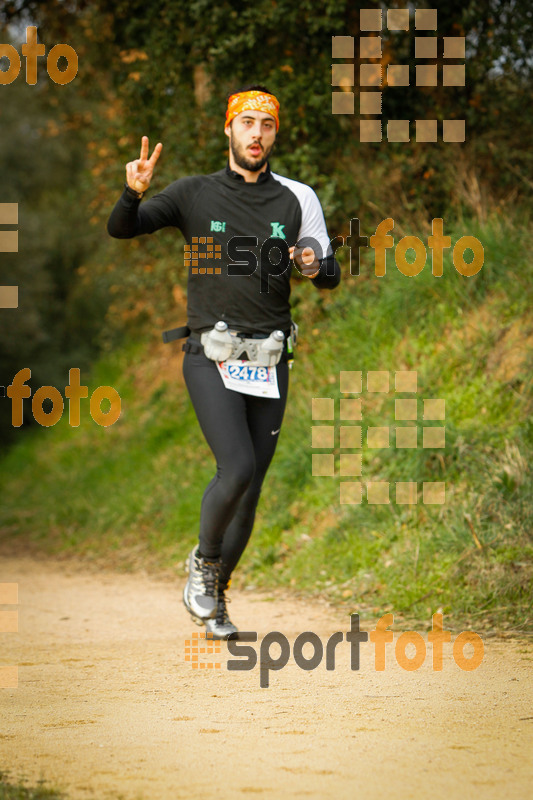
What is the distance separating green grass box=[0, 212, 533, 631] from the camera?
19.1 ft

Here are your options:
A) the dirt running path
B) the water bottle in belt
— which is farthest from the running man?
the dirt running path

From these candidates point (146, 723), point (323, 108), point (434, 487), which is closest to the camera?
point (146, 723)

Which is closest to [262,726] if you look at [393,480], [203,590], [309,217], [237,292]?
[203,590]

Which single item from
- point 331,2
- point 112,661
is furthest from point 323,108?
point 112,661

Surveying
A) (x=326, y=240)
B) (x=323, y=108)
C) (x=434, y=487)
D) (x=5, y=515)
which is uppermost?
(x=323, y=108)

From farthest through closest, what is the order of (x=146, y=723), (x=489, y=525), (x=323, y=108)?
(x=323, y=108)
(x=489, y=525)
(x=146, y=723)

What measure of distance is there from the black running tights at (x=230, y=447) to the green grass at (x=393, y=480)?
4.10 ft

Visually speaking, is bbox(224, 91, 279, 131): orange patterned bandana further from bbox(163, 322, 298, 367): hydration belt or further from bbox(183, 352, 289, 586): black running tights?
bbox(183, 352, 289, 586): black running tights

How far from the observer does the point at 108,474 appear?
488 inches

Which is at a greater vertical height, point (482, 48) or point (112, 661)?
point (482, 48)

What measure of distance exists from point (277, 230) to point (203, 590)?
187 centimetres

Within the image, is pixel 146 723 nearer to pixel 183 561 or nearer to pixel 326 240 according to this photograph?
pixel 326 240

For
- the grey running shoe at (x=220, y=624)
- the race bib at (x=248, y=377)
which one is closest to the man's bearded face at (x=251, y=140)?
the race bib at (x=248, y=377)

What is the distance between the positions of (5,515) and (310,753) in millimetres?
10446
